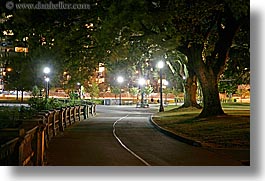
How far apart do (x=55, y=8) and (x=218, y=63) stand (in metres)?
8.64

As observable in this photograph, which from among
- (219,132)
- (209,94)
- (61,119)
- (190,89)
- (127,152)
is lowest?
(127,152)

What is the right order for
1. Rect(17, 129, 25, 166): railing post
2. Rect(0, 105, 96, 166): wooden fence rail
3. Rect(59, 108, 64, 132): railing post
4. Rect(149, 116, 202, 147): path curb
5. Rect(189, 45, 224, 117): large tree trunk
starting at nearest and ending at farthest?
Rect(0, 105, 96, 166): wooden fence rail
Rect(17, 129, 25, 166): railing post
Rect(149, 116, 202, 147): path curb
Rect(59, 108, 64, 132): railing post
Rect(189, 45, 224, 117): large tree trunk

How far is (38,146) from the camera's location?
7.53m

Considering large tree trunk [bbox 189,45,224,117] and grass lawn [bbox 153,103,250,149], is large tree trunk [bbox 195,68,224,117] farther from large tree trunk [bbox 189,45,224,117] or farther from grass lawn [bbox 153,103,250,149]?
grass lawn [bbox 153,103,250,149]

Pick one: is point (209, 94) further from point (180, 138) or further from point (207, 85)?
point (180, 138)

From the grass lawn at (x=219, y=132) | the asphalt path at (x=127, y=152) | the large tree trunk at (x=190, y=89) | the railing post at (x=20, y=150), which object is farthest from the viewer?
the large tree trunk at (x=190, y=89)

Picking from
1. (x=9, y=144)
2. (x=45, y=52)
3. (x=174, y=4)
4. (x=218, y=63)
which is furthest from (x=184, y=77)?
(x=9, y=144)

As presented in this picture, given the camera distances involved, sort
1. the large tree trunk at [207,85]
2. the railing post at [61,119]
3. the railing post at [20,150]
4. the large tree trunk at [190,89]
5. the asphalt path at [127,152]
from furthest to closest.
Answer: the large tree trunk at [190,89], the large tree trunk at [207,85], the railing post at [61,119], the asphalt path at [127,152], the railing post at [20,150]

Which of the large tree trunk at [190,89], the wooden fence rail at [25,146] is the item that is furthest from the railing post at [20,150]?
the large tree trunk at [190,89]

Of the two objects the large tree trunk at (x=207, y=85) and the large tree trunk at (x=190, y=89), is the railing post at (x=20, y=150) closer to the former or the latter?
the large tree trunk at (x=207, y=85)

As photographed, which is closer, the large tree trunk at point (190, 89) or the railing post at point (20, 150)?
the railing post at point (20, 150)

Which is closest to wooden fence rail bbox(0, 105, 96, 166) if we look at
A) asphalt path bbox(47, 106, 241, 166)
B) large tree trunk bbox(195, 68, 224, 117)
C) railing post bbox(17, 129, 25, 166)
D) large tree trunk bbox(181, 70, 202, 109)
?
railing post bbox(17, 129, 25, 166)

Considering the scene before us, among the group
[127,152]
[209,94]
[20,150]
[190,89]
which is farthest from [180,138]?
[190,89]

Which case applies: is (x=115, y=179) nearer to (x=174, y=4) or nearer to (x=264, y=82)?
(x=264, y=82)
